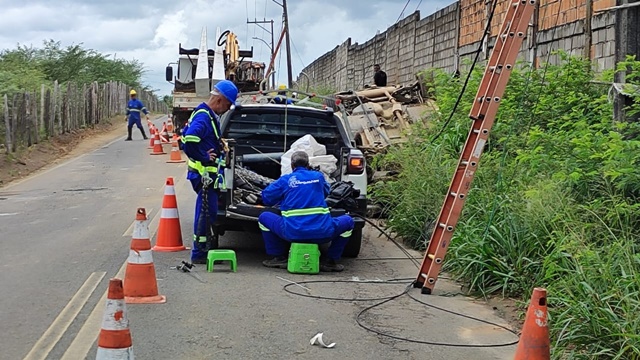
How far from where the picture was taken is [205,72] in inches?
1002

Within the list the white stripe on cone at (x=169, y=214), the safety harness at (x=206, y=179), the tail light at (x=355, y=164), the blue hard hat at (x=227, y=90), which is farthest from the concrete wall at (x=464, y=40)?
the white stripe on cone at (x=169, y=214)

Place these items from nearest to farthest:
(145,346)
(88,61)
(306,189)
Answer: (145,346) → (306,189) → (88,61)

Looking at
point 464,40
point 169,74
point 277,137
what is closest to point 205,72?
point 169,74

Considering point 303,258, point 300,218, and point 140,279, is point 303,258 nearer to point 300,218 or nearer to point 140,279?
point 300,218

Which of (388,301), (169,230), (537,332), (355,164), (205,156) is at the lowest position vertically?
(388,301)

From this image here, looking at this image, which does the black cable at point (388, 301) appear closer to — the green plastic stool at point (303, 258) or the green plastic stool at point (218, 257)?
the green plastic stool at point (303, 258)

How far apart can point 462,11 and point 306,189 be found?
40.8 ft

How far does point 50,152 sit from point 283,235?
60.4ft

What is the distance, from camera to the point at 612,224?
23.5ft

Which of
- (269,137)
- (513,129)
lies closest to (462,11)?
(513,129)

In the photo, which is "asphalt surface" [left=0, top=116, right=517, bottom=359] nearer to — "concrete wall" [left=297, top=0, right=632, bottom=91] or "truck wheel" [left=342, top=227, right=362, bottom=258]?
"truck wheel" [left=342, top=227, right=362, bottom=258]

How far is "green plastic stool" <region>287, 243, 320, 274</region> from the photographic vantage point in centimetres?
868

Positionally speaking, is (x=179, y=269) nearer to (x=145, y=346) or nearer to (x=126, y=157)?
(x=145, y=346)

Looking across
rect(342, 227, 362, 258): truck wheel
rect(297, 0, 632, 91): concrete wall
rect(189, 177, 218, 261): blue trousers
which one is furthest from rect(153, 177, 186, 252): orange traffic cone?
rect(297, 0, 632, 91): concrete wall
